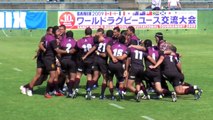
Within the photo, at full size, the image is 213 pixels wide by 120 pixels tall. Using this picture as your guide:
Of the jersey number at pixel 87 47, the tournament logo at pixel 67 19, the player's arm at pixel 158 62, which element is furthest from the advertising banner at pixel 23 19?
the player's arm at pixel 158 62

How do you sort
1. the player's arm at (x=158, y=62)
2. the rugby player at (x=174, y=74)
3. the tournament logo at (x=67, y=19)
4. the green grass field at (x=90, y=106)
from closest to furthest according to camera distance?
1. the green grass field at (x=90, y=106)
2. the player's arm at (x=158, y=62)
3. the rugby player at (x=174, y=74)
4. the tournament logo at (x=67, y=19)

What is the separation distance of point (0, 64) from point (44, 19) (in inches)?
658

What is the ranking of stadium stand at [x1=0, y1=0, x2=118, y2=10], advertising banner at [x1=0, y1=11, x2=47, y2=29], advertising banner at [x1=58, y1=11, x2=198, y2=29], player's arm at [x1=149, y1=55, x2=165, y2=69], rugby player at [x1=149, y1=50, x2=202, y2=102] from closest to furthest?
player's arm at [x1=149, y1=55, x2=165, y2=69]
rugby player at [x1=149, y1=50, x2=202, y2=102]
advertising banner at [x1=0, y1=11, x2=47, y2=29]
advertising banner at [x1=58, y1=11, x2=198, y2=29]
stadium stand at [x1=0, y1=0, x2=118, y2=10]

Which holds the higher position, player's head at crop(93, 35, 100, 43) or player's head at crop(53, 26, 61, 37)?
player's head at crop(53, 26, 61, 37)

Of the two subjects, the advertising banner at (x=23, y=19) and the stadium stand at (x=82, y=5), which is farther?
the stadium stand at (x=82, y=5)

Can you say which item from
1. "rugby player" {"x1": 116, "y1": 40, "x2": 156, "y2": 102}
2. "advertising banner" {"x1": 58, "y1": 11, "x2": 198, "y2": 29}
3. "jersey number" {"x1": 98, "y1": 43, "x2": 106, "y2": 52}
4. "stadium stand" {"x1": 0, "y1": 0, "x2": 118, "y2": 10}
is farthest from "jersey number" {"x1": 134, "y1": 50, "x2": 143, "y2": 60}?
"stadium stand" {"x1": 0, "y1": 0, "x2": 118, "y2": 10}

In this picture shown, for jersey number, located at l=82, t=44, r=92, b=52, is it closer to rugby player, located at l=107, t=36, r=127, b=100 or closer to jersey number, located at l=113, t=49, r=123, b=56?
rugby player, located at l=107, t=36, r=127, b=100

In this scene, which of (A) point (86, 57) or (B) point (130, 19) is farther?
(B) point (130, 19)

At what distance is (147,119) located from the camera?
45.1ft

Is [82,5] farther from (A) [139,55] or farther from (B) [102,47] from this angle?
(A) [139,55]

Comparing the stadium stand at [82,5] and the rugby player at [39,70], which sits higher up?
the stadium stand at [82,5]

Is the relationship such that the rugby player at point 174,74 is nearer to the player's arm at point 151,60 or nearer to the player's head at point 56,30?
the player's arm at point 151,60

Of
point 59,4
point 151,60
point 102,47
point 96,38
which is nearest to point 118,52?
point 102,47

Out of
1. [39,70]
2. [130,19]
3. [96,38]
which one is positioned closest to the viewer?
[96,38]
